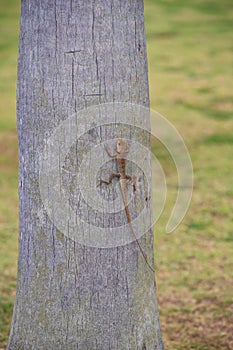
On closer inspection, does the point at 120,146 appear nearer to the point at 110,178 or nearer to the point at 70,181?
the point at 110,178

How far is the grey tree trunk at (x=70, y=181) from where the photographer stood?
3.42m

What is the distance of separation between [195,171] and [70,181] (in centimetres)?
483

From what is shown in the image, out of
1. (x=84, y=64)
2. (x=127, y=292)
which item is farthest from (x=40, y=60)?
(x=127, y=292)

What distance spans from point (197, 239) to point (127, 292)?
2942 mm

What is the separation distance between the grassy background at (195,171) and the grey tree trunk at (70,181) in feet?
3.76

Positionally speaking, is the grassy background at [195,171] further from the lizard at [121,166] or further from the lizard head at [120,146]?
the lizard head at [120,146]

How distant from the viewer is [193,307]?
5.29m

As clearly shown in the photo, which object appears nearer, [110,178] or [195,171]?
[110,178]

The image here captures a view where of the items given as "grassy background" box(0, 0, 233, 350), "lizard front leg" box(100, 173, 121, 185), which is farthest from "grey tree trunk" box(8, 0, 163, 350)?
"grassy background" box(0, 0, 233, 350)

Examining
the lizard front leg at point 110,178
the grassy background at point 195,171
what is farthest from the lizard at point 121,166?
the grassy background at point 195,171

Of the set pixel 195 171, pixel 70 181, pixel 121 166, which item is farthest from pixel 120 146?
pixel 195 171

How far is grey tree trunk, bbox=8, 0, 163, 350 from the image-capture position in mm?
3418

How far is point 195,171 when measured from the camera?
Answer: 8211 mm

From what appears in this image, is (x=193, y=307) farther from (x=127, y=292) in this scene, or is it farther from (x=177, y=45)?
(x=177, y=45)
